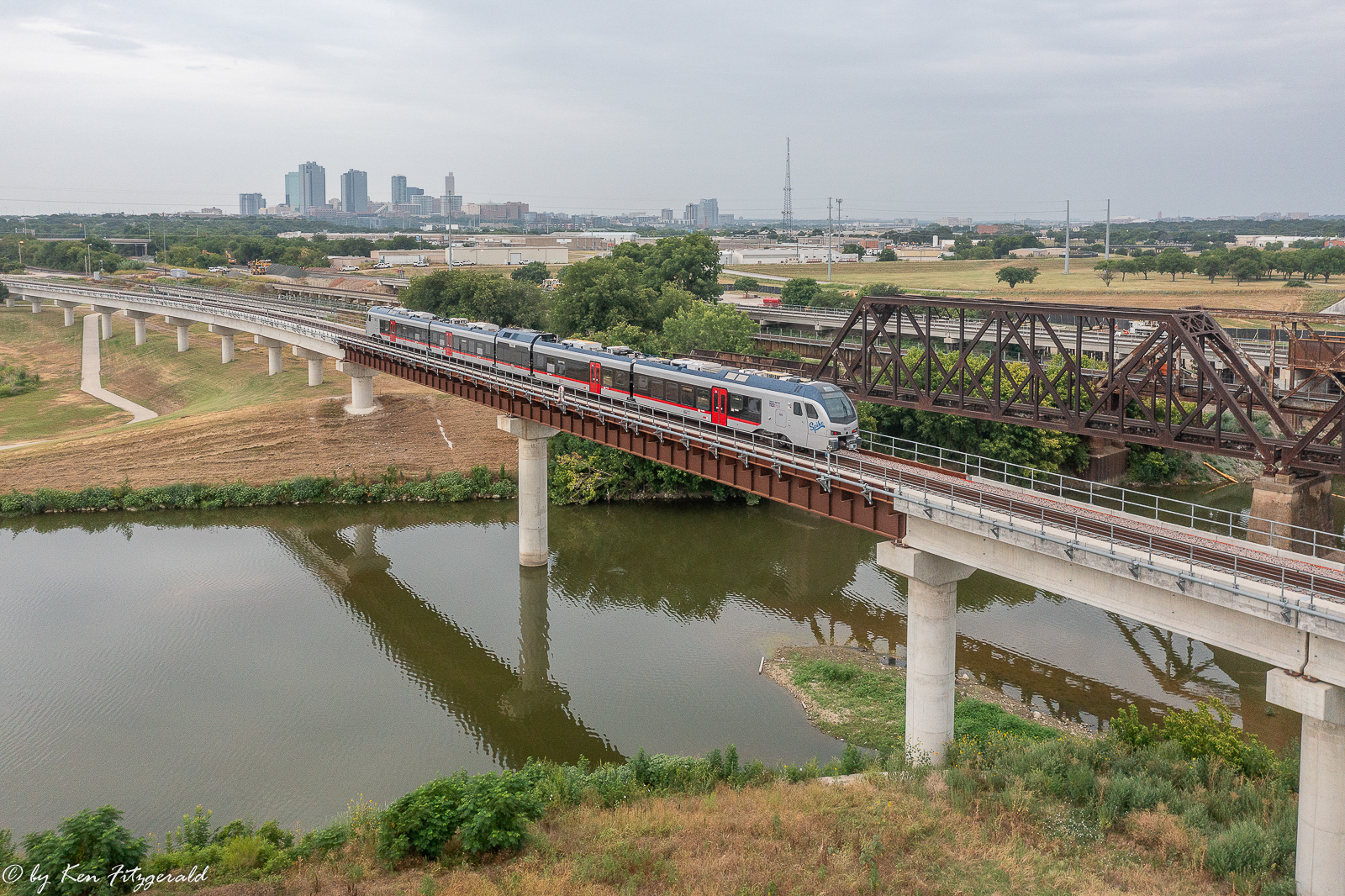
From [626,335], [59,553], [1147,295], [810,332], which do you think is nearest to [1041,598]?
[626,335]

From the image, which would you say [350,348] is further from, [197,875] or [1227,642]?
[1227,642]

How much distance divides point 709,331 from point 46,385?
76.8 meters

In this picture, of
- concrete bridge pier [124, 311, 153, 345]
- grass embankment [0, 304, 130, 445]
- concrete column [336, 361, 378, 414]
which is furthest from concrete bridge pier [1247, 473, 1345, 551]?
concrete bridge pier [124, 311, 153, 345]

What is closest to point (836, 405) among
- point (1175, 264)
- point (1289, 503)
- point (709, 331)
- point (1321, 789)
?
point (1289, 503)

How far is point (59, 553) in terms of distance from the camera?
190ft

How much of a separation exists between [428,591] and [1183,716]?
3700 cm

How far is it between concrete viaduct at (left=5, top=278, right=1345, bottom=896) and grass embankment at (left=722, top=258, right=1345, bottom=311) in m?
74.0

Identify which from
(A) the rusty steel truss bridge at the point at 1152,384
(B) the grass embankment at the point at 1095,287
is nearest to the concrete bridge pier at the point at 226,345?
(A) the rusty steel truss bridge at the point at 1152,384

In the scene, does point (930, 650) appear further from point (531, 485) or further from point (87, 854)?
point (531, 485)

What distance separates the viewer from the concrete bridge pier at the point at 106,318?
124625 millimetres

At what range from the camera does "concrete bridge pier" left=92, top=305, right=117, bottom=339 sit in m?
125

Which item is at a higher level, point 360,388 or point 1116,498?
point 360,388

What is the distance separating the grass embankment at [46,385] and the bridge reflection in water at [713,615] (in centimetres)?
3958

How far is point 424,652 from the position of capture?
45.7m
